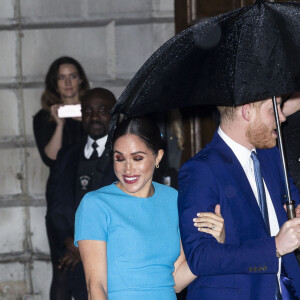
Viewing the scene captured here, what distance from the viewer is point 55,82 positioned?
21.9 ft

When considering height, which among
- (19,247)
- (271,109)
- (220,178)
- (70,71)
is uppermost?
(70,71)

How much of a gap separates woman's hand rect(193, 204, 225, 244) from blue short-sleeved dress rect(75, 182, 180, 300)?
1.19 feet

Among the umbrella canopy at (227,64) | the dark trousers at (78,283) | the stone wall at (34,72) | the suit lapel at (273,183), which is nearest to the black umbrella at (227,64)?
the umbrella canopy at (227,64)

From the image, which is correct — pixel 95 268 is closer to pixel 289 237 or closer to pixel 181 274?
pixel 181 274

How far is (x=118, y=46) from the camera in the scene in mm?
6902

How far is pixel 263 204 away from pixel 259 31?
731 millimetres

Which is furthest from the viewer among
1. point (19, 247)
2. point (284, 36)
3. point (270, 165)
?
point (19, 247)

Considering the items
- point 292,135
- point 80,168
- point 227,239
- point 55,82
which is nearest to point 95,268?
point 227,239

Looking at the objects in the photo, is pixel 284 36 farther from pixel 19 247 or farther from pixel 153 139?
pixel 19 247

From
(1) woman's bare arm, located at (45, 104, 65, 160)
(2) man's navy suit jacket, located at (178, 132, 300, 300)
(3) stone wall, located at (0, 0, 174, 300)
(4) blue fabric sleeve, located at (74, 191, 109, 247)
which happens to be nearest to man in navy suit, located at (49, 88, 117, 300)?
(1) woman's bare arm, located at (45, 104, 65, 160)

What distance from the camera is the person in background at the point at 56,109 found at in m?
6.44

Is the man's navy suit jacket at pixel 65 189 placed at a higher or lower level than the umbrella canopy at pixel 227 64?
lower

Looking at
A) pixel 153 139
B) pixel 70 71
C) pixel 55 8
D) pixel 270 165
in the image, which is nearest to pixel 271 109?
pixel 270 165

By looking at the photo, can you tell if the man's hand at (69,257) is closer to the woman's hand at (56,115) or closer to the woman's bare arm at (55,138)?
the woman's bare arm at (55,138)
